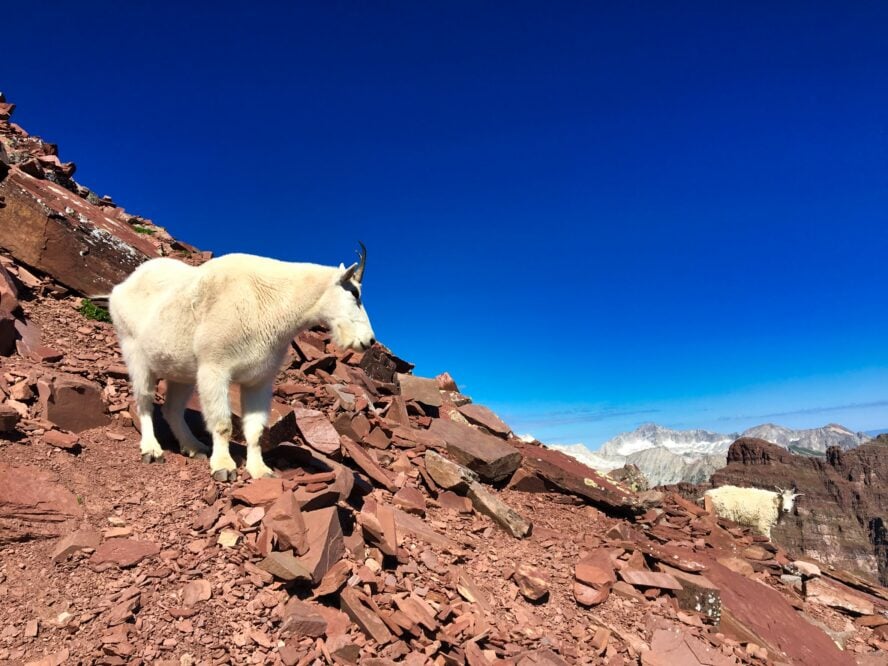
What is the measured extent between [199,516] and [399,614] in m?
2.42

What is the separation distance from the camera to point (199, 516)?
5664 millimetres

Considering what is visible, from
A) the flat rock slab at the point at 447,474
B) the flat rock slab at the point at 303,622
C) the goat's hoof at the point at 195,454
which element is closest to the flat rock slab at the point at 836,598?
the flat rock slab at the point at 447,474

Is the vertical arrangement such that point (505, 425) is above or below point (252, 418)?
above

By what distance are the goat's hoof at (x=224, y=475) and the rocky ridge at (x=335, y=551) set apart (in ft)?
0.55

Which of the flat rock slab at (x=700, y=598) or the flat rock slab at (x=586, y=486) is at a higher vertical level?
the flat rock slab at (x=586, y=486)

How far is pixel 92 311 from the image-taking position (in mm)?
Result: 10641

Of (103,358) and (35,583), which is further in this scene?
(103,358)

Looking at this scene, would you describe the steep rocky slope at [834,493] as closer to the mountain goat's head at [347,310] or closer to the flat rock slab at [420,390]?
the flat rock slab at [420,390]

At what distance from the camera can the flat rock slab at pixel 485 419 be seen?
45.4 feet

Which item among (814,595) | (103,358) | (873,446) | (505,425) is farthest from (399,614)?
(873,446)

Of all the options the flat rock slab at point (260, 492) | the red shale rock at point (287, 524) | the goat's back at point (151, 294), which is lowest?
the red shale rock at point (287, 524)

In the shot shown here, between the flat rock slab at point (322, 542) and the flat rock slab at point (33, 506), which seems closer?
the flat rock slab at point (33, 506)

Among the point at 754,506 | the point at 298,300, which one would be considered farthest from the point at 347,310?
the point at 754,506

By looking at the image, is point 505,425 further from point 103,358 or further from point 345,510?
point 103,358
